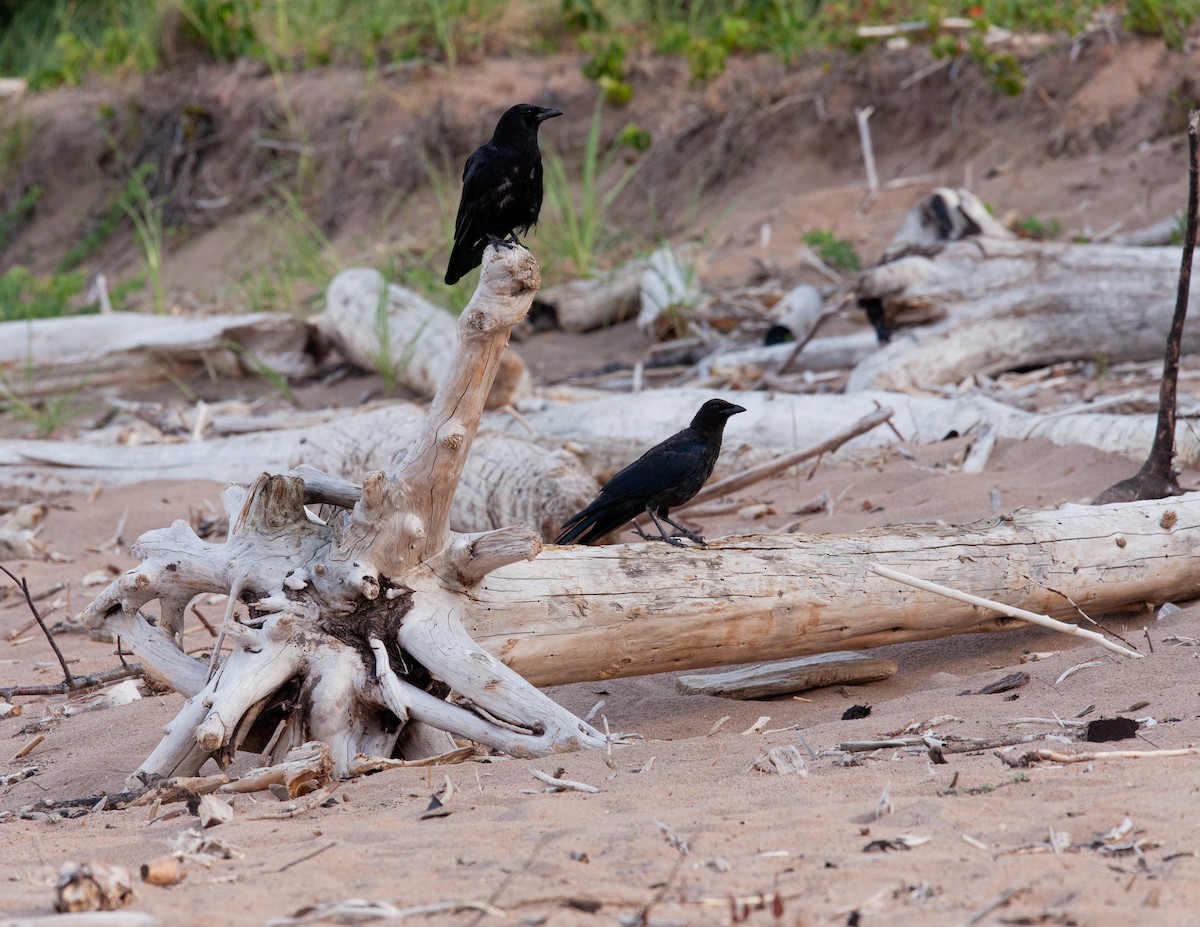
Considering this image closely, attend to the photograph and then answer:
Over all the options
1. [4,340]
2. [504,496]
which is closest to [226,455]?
[504,496]

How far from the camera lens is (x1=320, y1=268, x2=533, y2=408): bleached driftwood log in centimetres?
844

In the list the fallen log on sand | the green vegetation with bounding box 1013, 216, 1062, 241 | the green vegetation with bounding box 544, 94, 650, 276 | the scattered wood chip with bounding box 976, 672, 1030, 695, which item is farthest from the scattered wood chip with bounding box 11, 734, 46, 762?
the green vegetation with bounding box 1013, 216, 1062, 241

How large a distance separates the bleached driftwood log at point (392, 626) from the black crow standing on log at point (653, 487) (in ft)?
2.87

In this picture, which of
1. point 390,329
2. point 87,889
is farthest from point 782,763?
point 390,329

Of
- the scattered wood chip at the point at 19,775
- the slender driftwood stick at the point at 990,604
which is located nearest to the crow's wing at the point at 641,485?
the slender driftwood stick at the point at 990,604

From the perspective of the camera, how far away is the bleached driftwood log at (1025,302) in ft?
25.0

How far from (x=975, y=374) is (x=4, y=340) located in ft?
23.3

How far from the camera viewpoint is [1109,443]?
19.2ft

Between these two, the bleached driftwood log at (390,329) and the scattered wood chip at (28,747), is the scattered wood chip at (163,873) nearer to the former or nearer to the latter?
the scattered wood chip at (28,747)

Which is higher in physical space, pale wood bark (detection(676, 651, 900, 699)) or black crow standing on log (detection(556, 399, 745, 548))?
black crow standing on log (detection(556, 399, 745, 548))

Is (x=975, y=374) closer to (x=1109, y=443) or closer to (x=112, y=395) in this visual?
(x=1109, y=443)

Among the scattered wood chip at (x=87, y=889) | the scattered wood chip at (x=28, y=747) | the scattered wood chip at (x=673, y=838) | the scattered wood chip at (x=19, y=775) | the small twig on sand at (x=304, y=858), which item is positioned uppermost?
the scattered wood chip at (x=87, y=889)

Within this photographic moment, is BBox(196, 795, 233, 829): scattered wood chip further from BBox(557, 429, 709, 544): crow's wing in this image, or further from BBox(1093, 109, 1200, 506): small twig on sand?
BBox(1093, 109, 1200, 506): small twig on sand

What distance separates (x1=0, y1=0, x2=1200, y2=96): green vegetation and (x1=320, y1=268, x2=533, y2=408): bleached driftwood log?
4.83 metres
